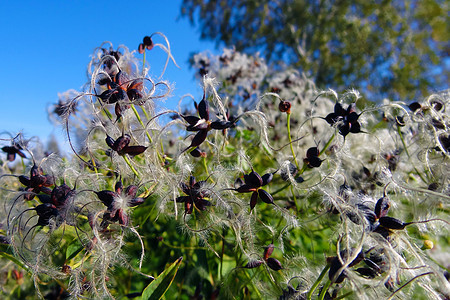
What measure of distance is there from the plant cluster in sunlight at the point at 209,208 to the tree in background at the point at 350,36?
7576 mm

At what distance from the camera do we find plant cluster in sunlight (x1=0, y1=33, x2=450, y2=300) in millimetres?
638

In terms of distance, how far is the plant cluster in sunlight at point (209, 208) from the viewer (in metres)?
0.64

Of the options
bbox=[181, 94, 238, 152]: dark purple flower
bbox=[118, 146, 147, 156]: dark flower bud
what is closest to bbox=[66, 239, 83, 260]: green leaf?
bbox=[118, 146, 147, 156]: dark flower bud

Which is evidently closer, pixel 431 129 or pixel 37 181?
pixel 37 181

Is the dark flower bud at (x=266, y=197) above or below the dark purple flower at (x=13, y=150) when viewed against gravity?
below

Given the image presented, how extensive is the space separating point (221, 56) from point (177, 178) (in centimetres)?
138

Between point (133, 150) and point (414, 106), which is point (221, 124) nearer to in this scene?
point (133, 150)

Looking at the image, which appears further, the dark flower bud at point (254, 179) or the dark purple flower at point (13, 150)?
the dark purple flower at point (13, 150)

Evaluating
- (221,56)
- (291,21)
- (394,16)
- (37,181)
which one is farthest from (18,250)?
(394,16)

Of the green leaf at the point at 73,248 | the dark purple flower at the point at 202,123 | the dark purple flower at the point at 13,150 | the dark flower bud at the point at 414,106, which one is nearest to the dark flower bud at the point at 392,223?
the dark purple flower at the point at 202,123

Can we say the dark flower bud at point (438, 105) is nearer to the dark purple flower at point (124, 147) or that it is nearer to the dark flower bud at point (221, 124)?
the dark flower bud at point (221, 124)

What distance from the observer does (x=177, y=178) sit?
2.45ft

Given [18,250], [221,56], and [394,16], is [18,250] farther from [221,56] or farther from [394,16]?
[394,16]

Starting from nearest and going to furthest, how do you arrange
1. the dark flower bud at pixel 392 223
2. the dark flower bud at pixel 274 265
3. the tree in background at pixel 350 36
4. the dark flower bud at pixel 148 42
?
1. the dark flower bud at pixel 392 223
2. the dark flower bud at pixel 274 265
3. the dark flower bud at pixel 148 42
4. the tree in background at pixel 350 36
